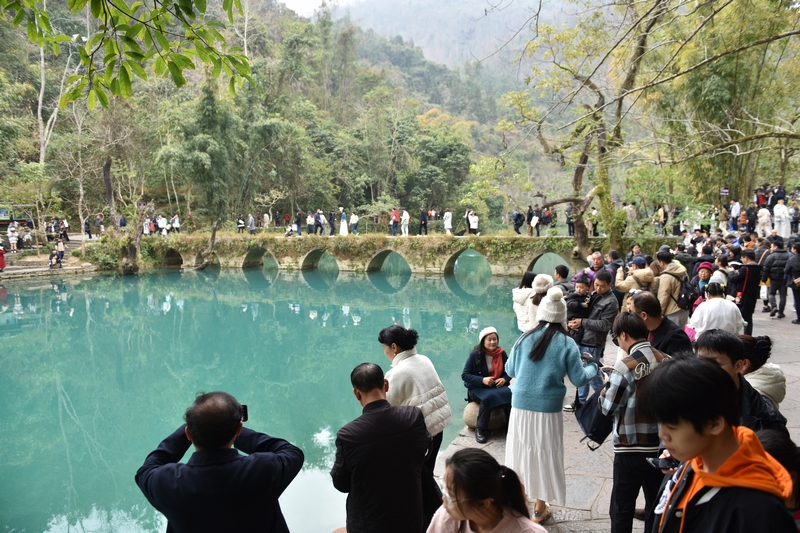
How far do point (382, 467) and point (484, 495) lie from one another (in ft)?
2.15

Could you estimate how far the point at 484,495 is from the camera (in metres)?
1.28

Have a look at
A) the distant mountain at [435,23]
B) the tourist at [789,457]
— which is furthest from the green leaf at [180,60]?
the distant mountain at [435,23]

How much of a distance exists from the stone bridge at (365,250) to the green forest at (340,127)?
152 cm

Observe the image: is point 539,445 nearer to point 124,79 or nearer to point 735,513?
point 735,513

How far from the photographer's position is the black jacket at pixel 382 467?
1.84 m

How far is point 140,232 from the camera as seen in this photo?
20.8 metres

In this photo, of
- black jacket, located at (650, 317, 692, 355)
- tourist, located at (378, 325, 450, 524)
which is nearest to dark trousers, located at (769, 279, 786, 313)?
black jacket, located at (650, 317, 692, 355)

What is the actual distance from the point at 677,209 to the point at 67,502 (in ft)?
55.0

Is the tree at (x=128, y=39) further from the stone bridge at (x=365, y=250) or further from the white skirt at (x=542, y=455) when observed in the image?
the stone bridge at (x=365, y=250)

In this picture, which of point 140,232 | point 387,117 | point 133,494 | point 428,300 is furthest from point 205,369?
point 387,117

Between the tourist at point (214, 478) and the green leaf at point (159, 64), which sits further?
the green leaf at point (159, 64)

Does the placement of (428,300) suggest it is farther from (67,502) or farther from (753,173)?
(67,502)

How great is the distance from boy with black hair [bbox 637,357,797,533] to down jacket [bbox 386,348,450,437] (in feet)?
4.51

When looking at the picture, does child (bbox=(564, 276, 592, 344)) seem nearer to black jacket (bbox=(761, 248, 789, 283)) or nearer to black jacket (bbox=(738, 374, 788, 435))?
black jacket (bbox=(738, 374, 788, 435))
